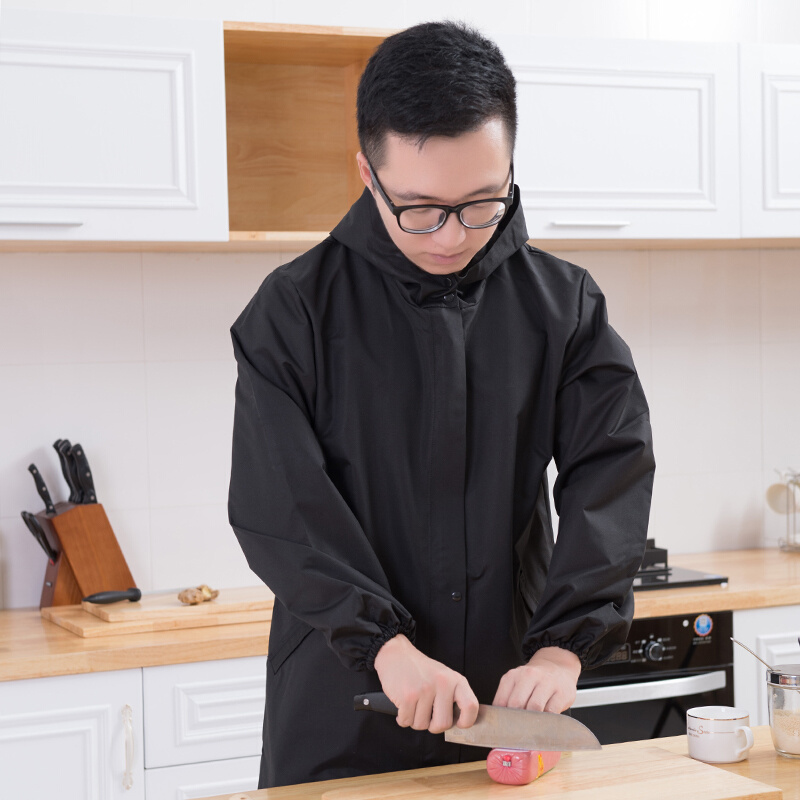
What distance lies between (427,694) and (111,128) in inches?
56.9

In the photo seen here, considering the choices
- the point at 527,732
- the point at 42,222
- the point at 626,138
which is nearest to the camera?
the point at 527,732

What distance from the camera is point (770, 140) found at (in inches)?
98.4

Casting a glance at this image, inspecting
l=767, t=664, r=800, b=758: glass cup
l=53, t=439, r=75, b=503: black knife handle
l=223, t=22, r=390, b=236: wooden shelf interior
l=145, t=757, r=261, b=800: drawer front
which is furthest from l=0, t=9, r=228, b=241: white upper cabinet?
l=767, t=664, r=800, b=758: glass cup

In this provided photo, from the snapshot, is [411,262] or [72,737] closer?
[411,262]

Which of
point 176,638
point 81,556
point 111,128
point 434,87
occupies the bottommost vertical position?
point 176,638

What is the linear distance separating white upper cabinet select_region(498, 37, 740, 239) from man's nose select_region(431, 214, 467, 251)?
4.03ft

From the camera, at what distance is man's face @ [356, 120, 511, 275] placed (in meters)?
1.07

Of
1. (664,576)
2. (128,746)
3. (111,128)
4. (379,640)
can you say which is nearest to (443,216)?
(379,640)

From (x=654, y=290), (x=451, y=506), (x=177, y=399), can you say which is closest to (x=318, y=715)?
(x=451, y=506)

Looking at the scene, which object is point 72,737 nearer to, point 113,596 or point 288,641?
point 113,596

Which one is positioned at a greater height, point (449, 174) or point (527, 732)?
point (449, 174)

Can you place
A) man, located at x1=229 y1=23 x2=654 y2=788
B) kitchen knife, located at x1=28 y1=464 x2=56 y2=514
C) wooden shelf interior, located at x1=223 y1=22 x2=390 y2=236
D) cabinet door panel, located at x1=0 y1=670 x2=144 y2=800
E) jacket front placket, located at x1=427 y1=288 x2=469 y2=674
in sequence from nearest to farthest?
man, located at x1=229 y1=23 x2=654 y2=788 < jacket front placket, located at x1=427 y1=288 x2=469 y2=674 < cabinet door panel, located at x1=0 y1=670 x2=144 y2=800 < kitchen knife, located at x1=28 y1=464 x2=56 y2=514 < wooden shelf interior, located at x1=223 y1=22 x2=390 y2=236

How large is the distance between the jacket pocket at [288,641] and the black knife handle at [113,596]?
0.95 metres

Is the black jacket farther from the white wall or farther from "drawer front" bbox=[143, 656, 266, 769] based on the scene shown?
the white wall
